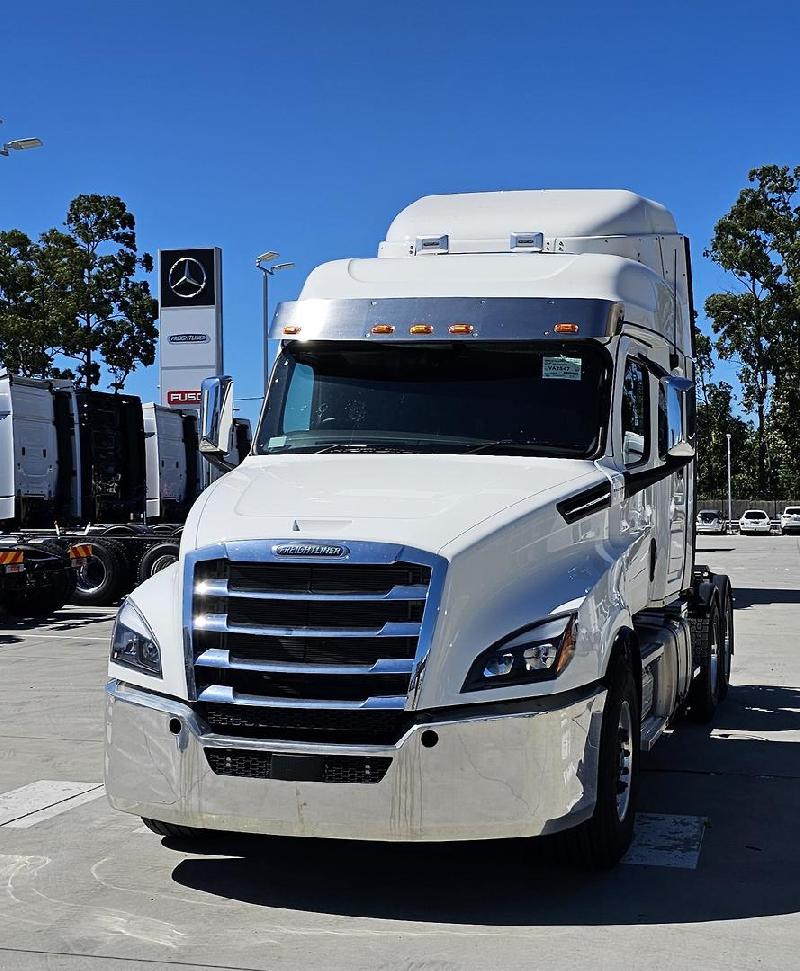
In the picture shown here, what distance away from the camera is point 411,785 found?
5.10 metres

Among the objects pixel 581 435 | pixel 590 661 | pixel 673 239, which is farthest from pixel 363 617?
pixel 673 239

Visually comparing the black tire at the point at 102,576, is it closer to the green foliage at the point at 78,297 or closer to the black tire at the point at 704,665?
the black tire at the point at 704,665

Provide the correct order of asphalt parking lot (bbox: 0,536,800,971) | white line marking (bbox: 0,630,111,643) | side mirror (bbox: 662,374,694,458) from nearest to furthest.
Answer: asphalt parking lot (bbox: 0,536,800,971), side mirror (bbox: 662,374,694,458), white line marking (bbox: 0,630,111,643)

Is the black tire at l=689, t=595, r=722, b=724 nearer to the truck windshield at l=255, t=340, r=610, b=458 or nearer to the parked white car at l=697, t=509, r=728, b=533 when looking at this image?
the truck windshield at l=255, t=340, r=610, b=458

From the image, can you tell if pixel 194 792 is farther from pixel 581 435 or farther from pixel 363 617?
pixel 581 435

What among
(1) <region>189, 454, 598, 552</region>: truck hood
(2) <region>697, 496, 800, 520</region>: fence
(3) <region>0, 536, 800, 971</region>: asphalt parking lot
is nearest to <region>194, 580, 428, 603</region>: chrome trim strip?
(1) <region>189, 454, 598, 552</region>: truck hood

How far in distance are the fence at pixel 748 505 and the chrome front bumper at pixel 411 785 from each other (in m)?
78.8

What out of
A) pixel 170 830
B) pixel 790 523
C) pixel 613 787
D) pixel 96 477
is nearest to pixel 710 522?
pixel 790 523

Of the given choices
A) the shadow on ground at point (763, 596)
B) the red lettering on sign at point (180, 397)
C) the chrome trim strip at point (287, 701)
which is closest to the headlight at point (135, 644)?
the chrome trim strip at point (287, 701)

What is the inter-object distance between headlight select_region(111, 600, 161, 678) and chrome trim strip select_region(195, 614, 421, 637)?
0.90ft

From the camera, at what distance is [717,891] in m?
5.70

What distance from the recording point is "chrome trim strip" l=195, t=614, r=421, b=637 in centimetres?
520

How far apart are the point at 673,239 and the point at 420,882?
526cm

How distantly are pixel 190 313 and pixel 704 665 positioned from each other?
2131cm
